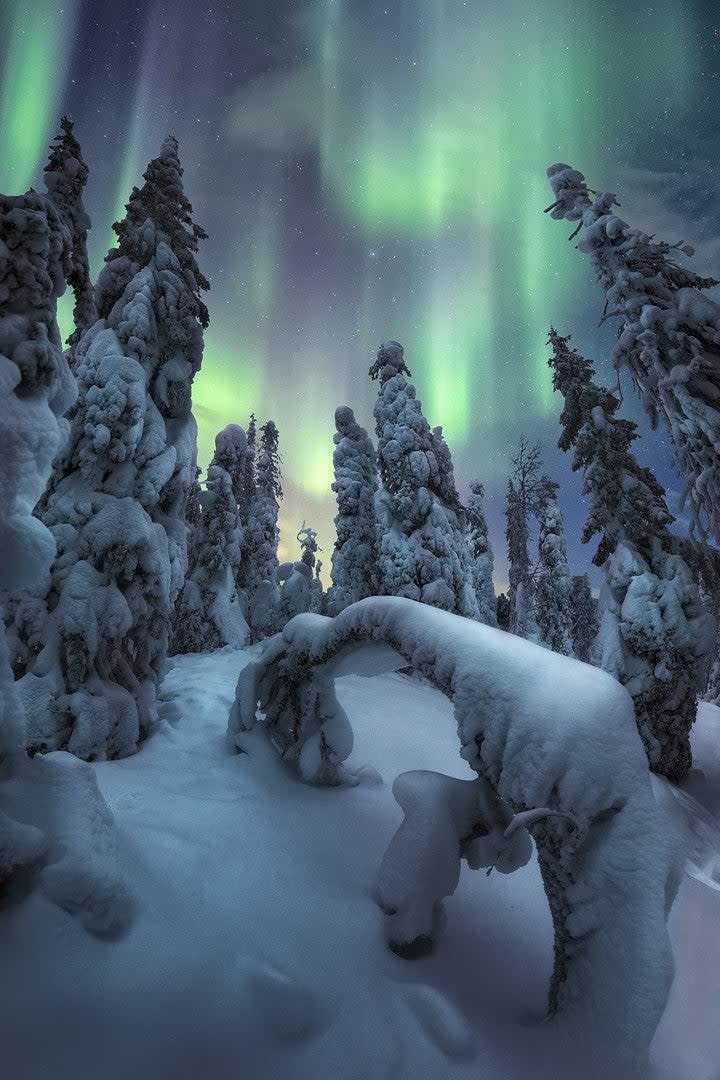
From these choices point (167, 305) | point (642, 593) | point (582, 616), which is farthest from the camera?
point (582, 616)

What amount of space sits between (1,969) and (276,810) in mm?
2239

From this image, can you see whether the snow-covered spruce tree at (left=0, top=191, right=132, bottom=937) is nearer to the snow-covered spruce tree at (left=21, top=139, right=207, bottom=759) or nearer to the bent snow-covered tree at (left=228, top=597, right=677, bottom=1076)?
the bent snow-covered tree at (left=228, top=597, right=677, bottom=1076)

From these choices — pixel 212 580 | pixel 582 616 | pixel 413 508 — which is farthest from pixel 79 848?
pixel 582 616

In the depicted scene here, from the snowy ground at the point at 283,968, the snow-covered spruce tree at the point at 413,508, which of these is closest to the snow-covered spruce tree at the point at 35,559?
the snowy ground at the point at 283,968

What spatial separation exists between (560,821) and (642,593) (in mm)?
8784

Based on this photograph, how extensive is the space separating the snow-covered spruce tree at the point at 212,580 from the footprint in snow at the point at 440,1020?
17494 mm

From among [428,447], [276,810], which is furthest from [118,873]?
[428,447]

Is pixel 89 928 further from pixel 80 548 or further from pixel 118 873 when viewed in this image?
pixel 80 548

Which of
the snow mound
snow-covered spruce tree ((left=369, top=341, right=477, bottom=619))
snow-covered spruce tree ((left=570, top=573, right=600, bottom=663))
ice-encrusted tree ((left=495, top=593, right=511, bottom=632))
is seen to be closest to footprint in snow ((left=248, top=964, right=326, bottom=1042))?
the snow mound

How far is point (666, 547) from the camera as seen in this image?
1010cm

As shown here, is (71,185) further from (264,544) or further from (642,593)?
(264,544)

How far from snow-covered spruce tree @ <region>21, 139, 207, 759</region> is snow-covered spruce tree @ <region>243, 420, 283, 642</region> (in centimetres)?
1587

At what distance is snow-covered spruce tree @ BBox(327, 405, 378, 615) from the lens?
718 inches

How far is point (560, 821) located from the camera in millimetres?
2406
